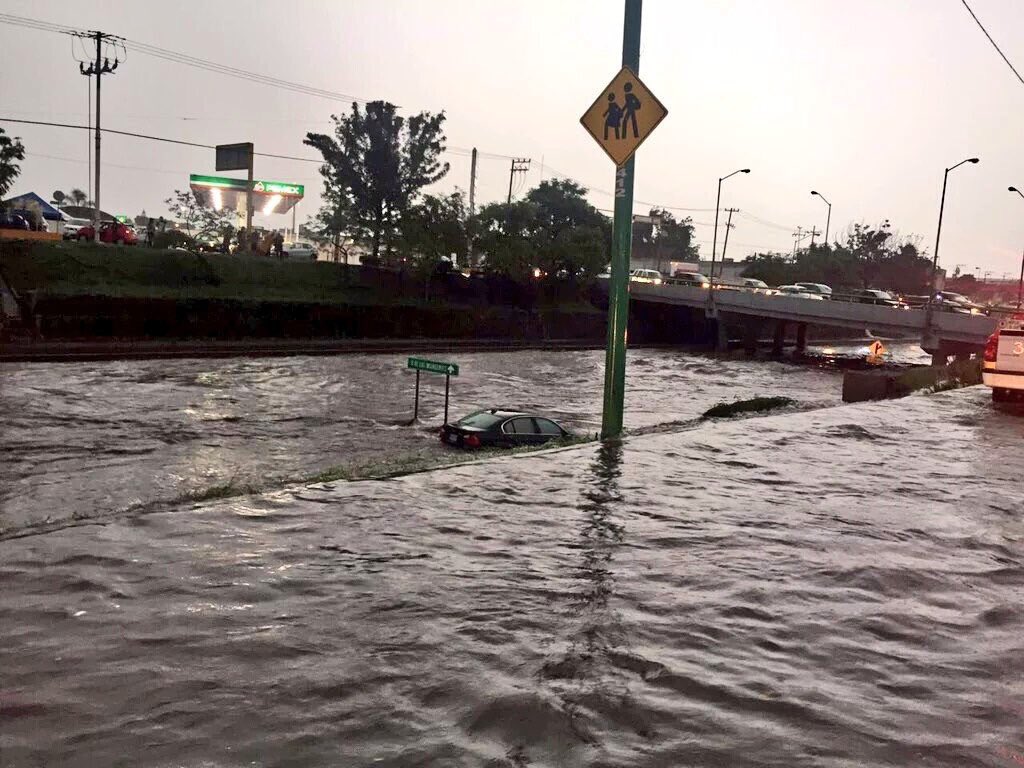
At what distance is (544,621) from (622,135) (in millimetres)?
6964

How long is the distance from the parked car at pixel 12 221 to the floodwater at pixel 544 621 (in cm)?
4642

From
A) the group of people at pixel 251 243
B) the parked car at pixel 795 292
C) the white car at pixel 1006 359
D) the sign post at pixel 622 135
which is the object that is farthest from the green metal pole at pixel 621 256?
the parked car at pixel 795 292

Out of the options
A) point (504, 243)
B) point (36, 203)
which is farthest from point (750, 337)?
point (36, 203)

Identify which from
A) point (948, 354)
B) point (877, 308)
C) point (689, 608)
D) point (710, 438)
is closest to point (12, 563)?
point (689, 608)

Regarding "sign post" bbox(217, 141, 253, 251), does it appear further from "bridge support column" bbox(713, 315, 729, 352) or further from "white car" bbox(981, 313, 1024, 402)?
"white car" bbox(981, 313, 1024, 402)

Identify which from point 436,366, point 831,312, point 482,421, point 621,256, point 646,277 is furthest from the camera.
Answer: point 646,277

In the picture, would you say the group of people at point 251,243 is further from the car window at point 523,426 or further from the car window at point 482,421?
the car window at point 523,426

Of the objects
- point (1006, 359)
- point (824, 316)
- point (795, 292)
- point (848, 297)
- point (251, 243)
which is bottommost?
point (1006, 359)

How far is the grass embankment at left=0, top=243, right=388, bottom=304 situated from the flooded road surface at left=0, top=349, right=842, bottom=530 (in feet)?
34.9

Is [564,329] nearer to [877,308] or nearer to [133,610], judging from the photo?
[877,308]

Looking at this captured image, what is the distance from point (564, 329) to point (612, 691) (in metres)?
62.1

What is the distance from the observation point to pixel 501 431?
19422 millimetres

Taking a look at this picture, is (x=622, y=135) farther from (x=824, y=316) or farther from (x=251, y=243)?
(x=251, y=243)

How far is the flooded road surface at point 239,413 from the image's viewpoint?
17.1 m
